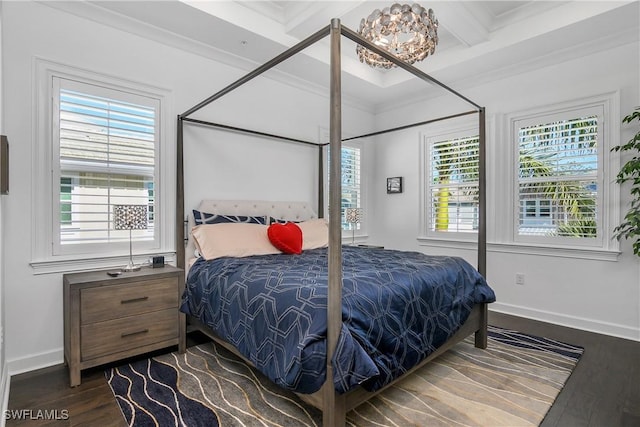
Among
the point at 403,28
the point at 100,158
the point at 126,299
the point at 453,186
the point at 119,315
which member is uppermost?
the point at 403,28

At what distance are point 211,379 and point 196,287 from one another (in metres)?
0.68

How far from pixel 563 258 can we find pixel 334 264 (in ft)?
10.2

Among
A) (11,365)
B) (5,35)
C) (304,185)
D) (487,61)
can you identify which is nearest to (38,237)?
(11,365)

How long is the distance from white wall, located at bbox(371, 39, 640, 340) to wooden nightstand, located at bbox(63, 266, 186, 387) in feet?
11.0

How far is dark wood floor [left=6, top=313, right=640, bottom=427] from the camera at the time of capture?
6.13 ft

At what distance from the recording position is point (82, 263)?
2.69 metres

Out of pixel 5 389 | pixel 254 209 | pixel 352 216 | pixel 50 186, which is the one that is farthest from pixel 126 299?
pixel 352 216

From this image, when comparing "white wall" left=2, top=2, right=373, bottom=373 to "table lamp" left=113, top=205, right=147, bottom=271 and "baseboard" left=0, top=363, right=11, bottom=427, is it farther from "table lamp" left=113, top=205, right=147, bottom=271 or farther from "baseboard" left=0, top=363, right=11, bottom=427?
"table lamp" left=113, top=205, right=147, bottom=271

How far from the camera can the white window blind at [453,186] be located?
423 cm

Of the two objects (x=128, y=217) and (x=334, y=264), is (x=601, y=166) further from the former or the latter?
(x=128, y=217)

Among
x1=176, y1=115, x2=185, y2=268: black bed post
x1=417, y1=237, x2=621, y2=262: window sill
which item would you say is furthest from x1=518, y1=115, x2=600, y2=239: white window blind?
x1=176, y1=115, x2=185, y2=268: black bed post

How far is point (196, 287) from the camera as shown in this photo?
2623 mm

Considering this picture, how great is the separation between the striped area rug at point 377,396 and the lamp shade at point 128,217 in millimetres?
1035

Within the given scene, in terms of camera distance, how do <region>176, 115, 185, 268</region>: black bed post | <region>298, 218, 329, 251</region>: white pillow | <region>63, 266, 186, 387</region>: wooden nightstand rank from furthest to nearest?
<region>298, 218, 329, 251</region>: white pillow → <region>176, 115, 185, 268</region>: black bed post → <region>63, 266, 186, 387</region>: wooden nightstand
